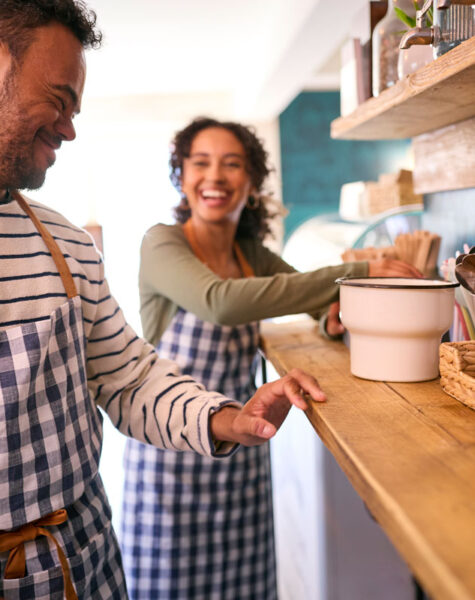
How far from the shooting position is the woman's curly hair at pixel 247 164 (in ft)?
6.34

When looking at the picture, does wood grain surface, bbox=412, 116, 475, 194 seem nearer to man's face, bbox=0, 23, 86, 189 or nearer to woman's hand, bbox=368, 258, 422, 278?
woman's hand, bbox=368, 258, 422, 278

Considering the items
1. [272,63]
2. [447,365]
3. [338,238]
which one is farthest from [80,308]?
[272,63]

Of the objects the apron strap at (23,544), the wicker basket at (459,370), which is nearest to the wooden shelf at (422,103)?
the wicker basket at (459,370)

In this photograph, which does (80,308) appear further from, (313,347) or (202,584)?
(202,584)

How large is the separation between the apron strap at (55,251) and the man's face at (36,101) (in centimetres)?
4

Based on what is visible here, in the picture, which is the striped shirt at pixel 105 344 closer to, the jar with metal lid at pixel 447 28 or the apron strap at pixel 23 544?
the apron strap at pixel 23 544

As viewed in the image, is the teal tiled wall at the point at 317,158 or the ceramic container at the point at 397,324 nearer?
the ceramic container at the point at 397,324

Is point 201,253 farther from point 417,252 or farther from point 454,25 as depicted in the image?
point 454,25

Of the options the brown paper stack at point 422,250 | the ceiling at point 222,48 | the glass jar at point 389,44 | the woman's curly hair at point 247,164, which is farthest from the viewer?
the ceiling at point 222,48

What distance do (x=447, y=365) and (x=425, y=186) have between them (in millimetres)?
804

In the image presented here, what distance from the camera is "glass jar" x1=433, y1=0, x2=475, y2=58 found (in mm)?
898

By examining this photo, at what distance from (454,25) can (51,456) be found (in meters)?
0.90

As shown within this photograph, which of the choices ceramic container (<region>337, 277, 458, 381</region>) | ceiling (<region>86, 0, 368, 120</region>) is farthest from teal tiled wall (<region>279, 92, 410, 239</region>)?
ceramic container (<region>337, 277, 458, 381</region>)

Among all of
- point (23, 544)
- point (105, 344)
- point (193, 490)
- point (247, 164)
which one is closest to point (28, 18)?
point (105, 344)
